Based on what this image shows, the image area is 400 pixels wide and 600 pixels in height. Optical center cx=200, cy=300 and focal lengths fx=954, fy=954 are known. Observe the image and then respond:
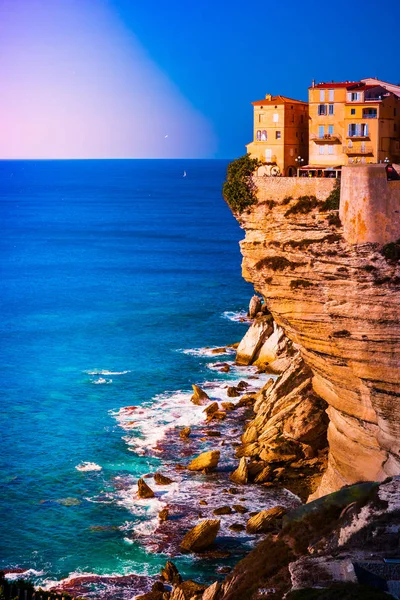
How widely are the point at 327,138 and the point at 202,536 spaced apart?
61.8 feet

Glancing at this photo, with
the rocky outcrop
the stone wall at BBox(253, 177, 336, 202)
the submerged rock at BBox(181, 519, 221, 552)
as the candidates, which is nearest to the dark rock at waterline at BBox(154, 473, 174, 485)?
the submerged rock at BBox(181, 519, 221, 552)

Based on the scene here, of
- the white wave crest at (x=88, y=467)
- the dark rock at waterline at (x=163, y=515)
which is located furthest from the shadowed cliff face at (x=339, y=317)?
the white wave crest at (x=88, y=467)

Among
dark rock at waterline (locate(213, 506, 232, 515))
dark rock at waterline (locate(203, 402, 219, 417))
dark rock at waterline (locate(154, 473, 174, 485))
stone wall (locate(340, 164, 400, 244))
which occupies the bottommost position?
dark rock at waterline (locate(213, 506, 232, 515))

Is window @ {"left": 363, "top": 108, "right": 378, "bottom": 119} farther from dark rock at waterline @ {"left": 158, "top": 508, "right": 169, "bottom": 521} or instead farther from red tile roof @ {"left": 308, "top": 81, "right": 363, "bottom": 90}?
dark rock at waterline @ {"left": 158, "top": 508, "right": 169, "bottom": 521}

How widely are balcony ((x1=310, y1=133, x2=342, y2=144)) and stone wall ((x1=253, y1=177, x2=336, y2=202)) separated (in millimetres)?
3782

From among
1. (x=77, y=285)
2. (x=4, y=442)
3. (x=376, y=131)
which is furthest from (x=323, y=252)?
(x=77, y=285)

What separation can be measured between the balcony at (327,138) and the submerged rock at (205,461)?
15.7m

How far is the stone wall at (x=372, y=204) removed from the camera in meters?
36.2

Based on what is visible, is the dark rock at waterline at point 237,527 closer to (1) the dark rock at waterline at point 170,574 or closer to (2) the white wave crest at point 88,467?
(1) the dark rock at waterline at point 170,574

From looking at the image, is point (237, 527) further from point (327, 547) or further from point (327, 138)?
point (327, 138)

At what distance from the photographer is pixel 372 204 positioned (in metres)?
36.6

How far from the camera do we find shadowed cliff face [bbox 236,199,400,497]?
3650 centimetres

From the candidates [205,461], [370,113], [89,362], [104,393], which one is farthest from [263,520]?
[89,362]

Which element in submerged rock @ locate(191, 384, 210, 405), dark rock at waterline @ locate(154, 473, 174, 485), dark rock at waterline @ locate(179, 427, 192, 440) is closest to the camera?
dark rock at waterline @ locate(154, 473, 174, 485)
